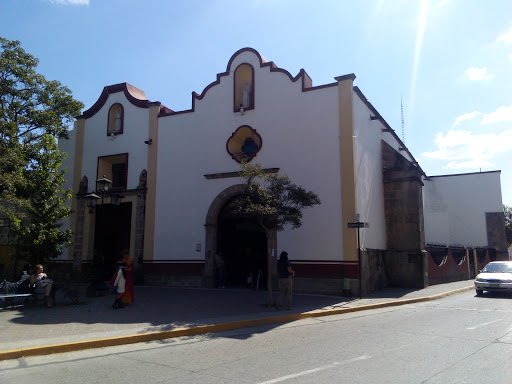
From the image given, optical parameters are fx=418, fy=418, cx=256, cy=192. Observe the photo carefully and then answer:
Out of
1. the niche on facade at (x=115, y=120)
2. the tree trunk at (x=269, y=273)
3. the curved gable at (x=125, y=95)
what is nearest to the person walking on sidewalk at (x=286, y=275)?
the tree trunk at (x=269, y=273)

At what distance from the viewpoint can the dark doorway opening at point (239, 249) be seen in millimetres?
18703

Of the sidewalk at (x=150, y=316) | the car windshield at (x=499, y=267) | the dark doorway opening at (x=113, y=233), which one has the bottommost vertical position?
the sidewalk at (x=150, y=316)

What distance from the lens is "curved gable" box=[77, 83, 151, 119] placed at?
70.5 feet

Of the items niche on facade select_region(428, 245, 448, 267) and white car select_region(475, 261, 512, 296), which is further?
niche on facade select_region(428, 245, 448, 267)

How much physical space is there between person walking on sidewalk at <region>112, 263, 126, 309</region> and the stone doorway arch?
6532 mm

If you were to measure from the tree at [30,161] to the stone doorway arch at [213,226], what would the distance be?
232 inches

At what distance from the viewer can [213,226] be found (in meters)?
18.5

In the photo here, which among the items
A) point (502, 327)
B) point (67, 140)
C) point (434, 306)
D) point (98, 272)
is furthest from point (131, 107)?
point (502, 327)

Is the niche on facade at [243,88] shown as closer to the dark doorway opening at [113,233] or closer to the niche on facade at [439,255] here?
the dark doorway opening at [113,233]

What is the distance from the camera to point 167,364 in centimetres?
655

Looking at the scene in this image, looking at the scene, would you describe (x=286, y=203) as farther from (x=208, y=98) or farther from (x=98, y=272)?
(x=208, y=98)

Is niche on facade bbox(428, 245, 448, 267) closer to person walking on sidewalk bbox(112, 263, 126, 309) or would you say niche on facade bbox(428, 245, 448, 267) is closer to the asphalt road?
the asphalt road

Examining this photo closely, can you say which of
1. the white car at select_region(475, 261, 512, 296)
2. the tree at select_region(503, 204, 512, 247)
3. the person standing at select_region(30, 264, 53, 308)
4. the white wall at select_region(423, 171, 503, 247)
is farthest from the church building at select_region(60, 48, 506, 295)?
the tree at select_region(503, 204, 512, 247)

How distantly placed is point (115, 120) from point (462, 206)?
30092mm
